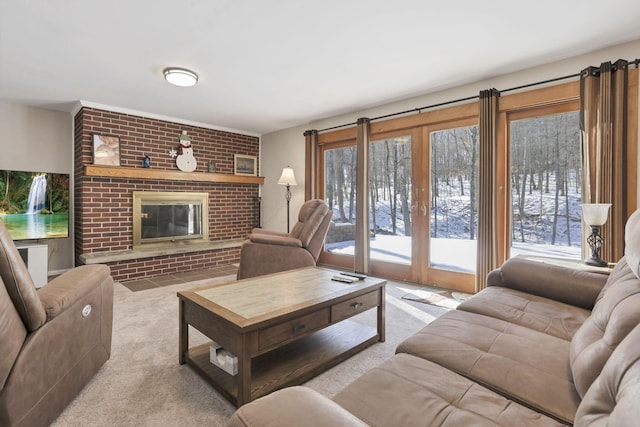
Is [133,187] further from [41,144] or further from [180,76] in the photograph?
[180,76]

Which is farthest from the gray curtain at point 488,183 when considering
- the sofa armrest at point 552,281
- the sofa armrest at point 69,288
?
the sofa armrest at point 69,288

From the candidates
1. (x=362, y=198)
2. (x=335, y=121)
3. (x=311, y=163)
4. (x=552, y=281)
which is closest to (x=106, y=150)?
(x=311, y=163)

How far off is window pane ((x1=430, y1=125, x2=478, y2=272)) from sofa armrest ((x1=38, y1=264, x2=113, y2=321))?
10.4 ft

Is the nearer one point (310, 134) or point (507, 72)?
point (507, 72)

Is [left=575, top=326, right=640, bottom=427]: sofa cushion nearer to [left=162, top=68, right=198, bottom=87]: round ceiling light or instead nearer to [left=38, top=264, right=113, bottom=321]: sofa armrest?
[left=38, top=264, right=113, bottom=321]: sofa armrest

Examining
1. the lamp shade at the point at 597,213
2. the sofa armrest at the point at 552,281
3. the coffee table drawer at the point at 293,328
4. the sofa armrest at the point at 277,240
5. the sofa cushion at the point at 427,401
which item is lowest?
the coffee table drawer at the point at 293,328

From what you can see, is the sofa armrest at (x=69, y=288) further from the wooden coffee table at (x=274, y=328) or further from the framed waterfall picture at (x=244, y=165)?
the framed waterfall picture at (x=244, y=165)

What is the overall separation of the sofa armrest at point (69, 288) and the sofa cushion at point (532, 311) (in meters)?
1.87

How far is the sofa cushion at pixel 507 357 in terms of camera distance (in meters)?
0.91

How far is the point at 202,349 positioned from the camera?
1.90 m

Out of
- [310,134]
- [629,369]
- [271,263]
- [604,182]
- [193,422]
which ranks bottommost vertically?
[193,422]

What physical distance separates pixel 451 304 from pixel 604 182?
61.0 inches

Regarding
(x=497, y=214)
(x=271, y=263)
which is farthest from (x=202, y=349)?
(x=497, y=214)

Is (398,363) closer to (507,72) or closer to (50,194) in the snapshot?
(507,72)
